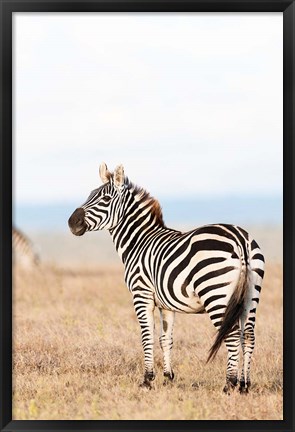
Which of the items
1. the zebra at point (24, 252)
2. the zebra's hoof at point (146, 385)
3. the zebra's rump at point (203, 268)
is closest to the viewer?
the zebra's rump at point (203, 268)

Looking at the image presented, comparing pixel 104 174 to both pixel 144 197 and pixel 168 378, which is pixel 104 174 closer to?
pixel 144 197

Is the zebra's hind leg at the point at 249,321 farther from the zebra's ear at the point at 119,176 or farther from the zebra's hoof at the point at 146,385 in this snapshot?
the zebra's ear at the point at 119,176

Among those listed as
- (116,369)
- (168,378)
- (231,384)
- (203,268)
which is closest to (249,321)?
(231,384)

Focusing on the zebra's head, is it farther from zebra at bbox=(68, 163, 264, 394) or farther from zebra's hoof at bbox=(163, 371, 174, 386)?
zebra's hoof at bbox=(163, 371, 174, 386)

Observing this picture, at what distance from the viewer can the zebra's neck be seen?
8.50 m

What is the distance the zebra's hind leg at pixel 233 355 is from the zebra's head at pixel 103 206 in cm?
213

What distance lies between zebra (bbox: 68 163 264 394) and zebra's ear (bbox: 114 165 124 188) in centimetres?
1

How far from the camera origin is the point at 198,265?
7.41 m
